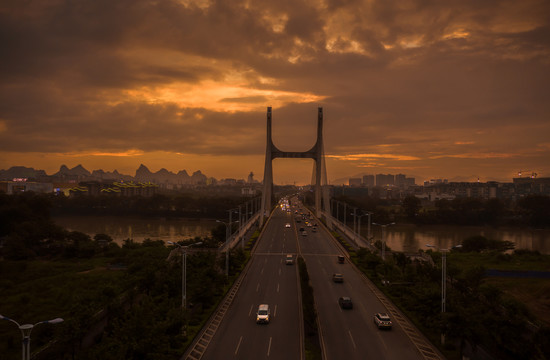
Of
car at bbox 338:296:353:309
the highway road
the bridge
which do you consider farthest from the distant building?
car at bbox 338:296:353:309

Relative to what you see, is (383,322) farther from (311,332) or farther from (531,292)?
(531,292)

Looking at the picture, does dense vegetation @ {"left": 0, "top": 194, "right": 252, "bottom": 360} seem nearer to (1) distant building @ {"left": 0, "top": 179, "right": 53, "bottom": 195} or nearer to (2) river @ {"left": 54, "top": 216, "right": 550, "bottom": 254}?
(2) river @ {"left": 54, "top": 216, "right": 550, "bottom": 254}

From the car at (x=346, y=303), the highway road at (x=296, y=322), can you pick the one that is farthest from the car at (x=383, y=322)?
the car at (x=346, y=303)

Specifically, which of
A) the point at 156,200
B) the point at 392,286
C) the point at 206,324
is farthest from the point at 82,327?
the point at 156,200

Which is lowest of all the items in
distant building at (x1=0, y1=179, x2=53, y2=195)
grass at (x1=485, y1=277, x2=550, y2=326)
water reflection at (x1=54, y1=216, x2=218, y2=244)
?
water reflection at (x1=54, y1=216, x2=218, y2=244)

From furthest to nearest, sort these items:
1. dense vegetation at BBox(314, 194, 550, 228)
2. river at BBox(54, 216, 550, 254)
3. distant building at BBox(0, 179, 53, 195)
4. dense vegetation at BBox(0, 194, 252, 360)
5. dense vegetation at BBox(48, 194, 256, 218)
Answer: distant building at BBox(0, 179, 53, 195) → dense vegetation at BBox(48, 194, 256, 218) → dense vegetation at BBox(314, 194, 550, 228) → river at BBox(54, 216, 550, 254) → dense vegetation at BBox(0, 194, 252, 360)

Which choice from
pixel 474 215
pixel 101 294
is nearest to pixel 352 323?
pixel 101 294

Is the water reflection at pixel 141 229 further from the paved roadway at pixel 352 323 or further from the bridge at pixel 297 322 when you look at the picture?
the paved roadway at pixel 352 323

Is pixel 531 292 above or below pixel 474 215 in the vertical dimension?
below
